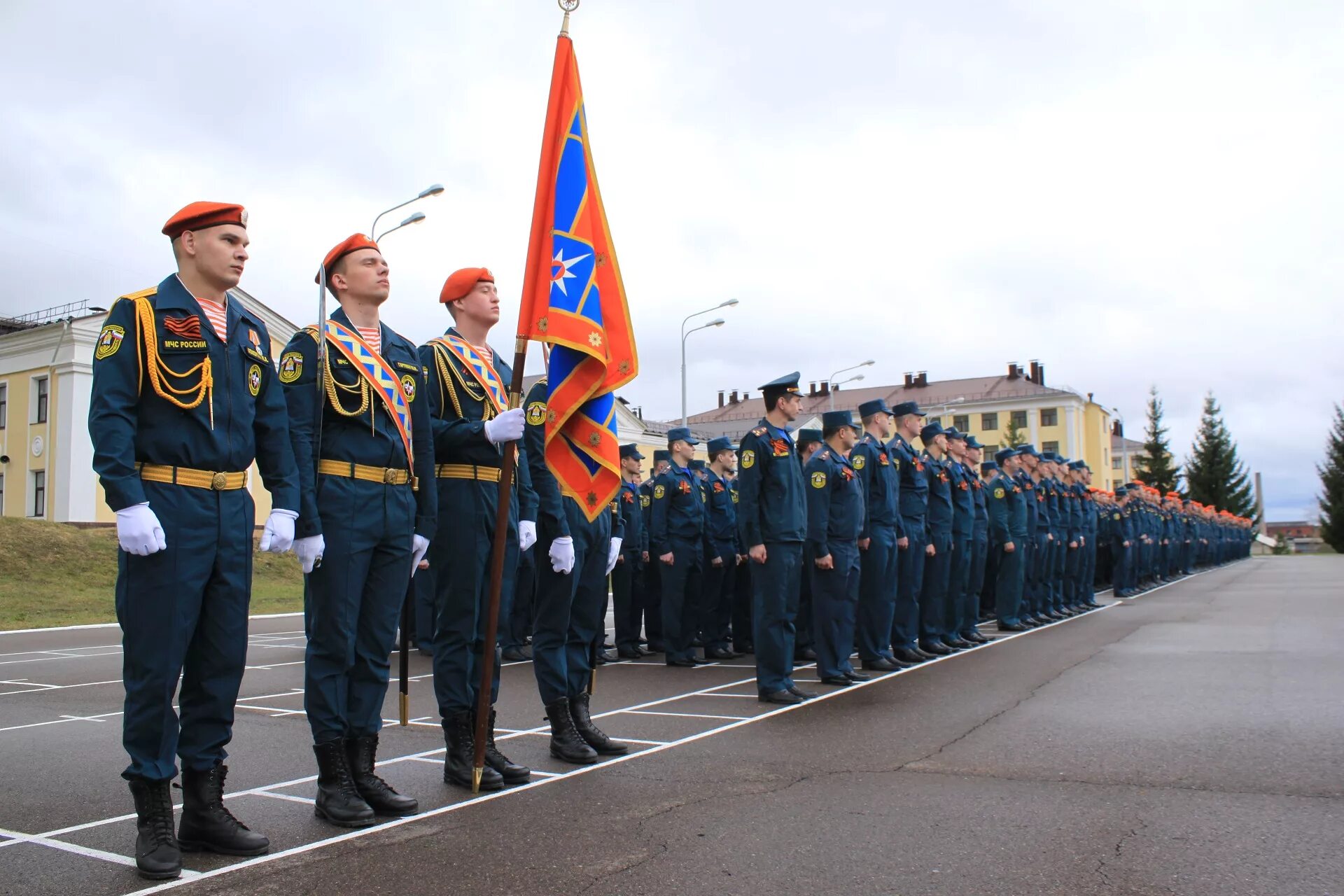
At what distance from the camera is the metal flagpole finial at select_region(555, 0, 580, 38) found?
18.8ft

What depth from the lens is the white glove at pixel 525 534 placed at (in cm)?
545

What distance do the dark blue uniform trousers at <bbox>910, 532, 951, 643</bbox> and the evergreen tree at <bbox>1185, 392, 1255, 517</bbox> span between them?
73049 millimetres

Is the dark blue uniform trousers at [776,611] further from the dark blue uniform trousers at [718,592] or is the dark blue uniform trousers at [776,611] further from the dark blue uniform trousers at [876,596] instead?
the dark blue uniform trousers at [718,592]

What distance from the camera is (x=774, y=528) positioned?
8391mm

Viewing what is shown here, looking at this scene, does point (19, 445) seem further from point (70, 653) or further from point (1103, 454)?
point (1103, 454)

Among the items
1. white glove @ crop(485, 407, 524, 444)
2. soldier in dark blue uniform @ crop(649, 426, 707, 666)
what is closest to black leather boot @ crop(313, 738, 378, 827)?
white glove @ crop(485, 407, 524, 444)

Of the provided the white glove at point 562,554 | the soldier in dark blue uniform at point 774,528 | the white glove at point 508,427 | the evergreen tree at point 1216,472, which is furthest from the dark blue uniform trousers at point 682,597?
the evergreen tree at point 1216,472

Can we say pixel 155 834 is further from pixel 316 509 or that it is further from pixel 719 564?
pixel 719 564

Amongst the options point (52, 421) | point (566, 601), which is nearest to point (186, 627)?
point (566, 601)

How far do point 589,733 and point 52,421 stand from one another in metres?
39.8

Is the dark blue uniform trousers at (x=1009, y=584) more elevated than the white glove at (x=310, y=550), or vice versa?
the white glove at (x=310, y=550)

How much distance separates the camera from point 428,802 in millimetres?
4836

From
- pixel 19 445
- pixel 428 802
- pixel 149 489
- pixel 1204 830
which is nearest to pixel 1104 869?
pixel 1204 830

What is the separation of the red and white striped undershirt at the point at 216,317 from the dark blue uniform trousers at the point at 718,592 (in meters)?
8.00
